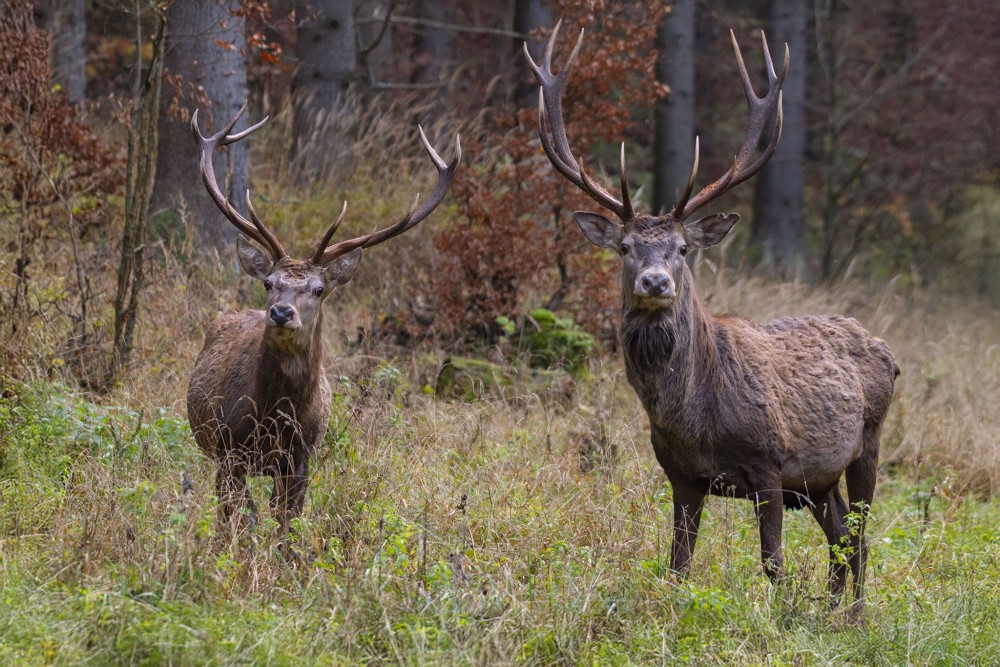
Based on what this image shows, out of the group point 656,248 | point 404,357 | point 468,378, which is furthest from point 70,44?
point 656,248

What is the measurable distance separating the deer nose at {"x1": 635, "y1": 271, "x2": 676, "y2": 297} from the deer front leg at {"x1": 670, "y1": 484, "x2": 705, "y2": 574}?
948 millimetres

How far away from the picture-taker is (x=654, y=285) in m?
4.78

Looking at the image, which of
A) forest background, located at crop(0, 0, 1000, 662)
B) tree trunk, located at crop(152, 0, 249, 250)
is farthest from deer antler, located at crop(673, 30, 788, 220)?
tree trunk, located at crop(152, 0, 249, 250)

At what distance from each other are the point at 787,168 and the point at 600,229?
36.3 ft

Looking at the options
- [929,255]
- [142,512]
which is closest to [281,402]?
[142,512]

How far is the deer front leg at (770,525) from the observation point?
4.90m

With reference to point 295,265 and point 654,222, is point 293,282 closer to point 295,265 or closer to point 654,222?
point 295,265

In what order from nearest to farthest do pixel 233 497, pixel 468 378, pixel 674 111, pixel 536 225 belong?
pixel 233 497 → pixel 468 378 → pixel 536 225 → pixel 674 111

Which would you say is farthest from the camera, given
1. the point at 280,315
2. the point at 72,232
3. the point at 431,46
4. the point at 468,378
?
the point at 431,46

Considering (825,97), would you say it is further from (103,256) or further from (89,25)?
(103,256)

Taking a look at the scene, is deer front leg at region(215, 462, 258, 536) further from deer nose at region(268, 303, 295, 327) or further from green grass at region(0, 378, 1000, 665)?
deer nose at region(268, 303, 295, 327)

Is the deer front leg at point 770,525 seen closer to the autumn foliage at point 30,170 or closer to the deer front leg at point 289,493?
the deer front leg at point 289,493

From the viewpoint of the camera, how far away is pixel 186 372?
6910mm

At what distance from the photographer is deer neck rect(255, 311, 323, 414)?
5238 millimetres
